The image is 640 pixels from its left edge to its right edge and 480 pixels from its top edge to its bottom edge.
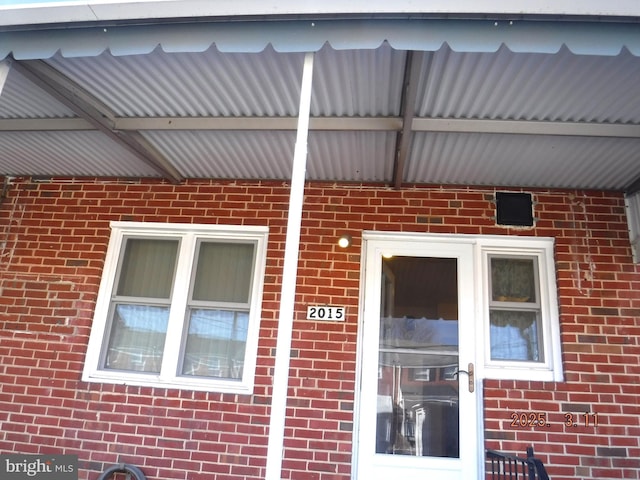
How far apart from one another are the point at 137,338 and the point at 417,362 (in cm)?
250

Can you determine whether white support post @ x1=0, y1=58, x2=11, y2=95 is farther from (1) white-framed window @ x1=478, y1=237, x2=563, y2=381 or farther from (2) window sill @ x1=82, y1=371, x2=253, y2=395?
(1) white-framed window @ x1=478, y1=237, x2=563, y2=381

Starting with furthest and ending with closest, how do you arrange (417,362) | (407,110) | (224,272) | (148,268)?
(148,268) < (224,272) < (417,362) < (407,110)

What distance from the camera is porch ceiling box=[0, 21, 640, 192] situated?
106 inches

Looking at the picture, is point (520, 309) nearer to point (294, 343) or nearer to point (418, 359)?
point (418, 359)

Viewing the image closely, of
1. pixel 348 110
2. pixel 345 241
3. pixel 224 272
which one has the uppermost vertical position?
pixel 348 110

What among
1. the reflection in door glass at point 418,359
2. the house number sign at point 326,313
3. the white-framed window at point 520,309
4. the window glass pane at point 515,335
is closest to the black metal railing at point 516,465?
the reflection in door glass at point 418,359

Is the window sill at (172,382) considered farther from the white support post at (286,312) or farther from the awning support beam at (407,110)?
the awning support beam at (407,110)

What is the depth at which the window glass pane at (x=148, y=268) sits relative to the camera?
4.50 m

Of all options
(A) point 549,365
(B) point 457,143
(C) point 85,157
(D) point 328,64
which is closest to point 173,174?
(C) point 85,157

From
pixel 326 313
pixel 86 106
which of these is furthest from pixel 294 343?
pixel 86 106

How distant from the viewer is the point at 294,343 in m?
4.05

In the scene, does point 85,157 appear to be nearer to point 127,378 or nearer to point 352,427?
point 127,378

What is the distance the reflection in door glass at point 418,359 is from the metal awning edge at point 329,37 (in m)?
2.25

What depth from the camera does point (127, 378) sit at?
4.17 meters
